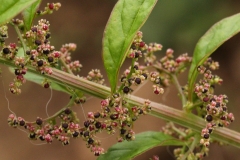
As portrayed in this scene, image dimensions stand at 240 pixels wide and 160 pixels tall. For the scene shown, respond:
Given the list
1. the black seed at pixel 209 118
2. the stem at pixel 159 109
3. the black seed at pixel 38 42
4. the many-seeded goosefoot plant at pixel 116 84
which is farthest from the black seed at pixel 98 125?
the black seed at pixel 209 118

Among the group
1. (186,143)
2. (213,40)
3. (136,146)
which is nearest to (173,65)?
(213,40)

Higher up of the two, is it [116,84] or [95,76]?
[95,76]

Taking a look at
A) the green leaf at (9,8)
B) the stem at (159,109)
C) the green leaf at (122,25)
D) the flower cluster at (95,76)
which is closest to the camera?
the green leaf at (9,8)

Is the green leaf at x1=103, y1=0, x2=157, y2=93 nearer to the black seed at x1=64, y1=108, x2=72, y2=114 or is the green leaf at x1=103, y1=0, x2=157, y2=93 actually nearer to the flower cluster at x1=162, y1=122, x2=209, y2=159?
the black seed at x1=64, y1=108, x2=72, y2=114

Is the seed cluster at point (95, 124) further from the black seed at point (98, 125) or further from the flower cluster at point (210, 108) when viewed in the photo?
the flower cluster at point (210, 108)

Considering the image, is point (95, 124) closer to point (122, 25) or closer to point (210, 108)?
point (122, 25)

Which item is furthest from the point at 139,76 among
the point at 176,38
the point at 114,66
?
the point at 176,38

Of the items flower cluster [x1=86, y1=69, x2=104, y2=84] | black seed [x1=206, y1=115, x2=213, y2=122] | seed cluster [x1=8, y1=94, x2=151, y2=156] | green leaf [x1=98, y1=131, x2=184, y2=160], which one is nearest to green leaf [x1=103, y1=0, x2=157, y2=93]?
seed cluster [x1=8, y1=94, x2=151, y2=156]

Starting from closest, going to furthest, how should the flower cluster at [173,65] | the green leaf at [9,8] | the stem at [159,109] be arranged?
the green leaf at [9,8] → the stem at [159,109] → the flower cluster at [173,65]
